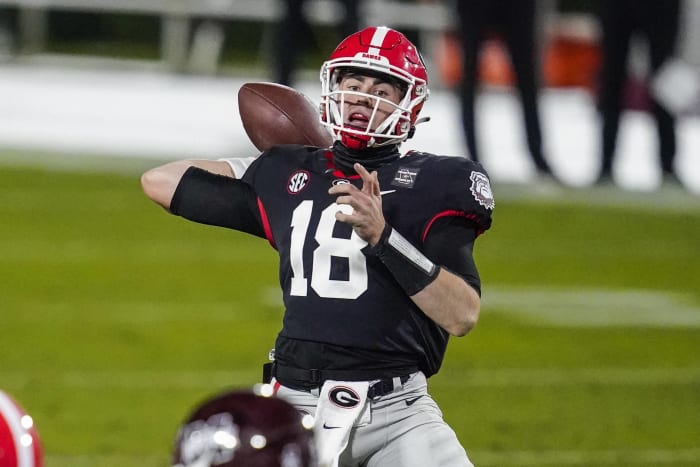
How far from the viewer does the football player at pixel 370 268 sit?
303 cm

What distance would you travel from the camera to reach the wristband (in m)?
2.86

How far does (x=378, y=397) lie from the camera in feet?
10.1

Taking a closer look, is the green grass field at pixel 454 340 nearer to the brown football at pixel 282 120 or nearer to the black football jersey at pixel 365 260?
the brown football at pixel 282 120

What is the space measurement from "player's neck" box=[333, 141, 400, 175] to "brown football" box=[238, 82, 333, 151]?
29 cm

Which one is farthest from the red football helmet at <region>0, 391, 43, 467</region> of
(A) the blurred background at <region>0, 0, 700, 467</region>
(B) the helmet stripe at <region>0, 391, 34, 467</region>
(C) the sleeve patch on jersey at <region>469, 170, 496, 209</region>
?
(A) the blurred background at <region>0, 0, 700, 467</region>

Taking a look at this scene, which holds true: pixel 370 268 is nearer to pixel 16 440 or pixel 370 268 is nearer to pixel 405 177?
pixel 405 177

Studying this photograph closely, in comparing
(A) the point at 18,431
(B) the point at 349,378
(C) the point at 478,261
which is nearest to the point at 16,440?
(A) the point at 18,431

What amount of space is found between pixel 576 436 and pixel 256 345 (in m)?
1.58

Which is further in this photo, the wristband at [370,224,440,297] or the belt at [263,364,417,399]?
the belt at [263,364,417,399]

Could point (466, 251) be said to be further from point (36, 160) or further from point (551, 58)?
point (551, 58)

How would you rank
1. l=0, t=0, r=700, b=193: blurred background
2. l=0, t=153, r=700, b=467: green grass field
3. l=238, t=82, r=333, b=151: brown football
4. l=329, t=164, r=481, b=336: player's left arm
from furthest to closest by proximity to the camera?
1. l=0, t=0, r=700, b=193: blurred background
2. l=0, t=153, r=700, b=467: green grass field
3. l=238, t=82, r=333, b=151: brown football
4. l=329, t=164, r=481, b=336: player's left arm

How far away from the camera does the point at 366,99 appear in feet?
10.4

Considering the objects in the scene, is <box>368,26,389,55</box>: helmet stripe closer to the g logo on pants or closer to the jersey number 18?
the jersey number 18

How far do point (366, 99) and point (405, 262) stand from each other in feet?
1.45
